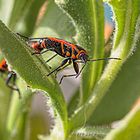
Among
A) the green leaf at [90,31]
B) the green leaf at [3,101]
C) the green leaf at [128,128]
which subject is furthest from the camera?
the green leaf at [3,101]

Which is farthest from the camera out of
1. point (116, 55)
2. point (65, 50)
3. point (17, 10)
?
point (17, 10)

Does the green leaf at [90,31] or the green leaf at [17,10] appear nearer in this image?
the green leaf at [90,31]

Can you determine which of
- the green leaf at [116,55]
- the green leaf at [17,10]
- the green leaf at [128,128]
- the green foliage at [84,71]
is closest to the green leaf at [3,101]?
the green foliage at [84,71]

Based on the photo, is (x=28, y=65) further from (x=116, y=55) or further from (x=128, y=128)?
(x=128, y=128)

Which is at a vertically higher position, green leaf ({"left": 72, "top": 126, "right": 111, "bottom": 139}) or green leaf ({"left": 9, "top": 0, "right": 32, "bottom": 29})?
green leaf ({"left": 9, "top": 0, "right": 32, "bottom": 29})

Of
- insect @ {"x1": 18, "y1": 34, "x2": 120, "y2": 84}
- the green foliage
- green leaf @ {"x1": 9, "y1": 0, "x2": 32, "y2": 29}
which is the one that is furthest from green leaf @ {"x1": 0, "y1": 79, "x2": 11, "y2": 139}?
insect @ {"x1": 18, "y1": 34, "x2": 120, "y2": 84}

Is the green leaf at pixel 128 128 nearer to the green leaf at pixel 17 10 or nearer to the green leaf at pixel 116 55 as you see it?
the green leaf at pixel 116 55

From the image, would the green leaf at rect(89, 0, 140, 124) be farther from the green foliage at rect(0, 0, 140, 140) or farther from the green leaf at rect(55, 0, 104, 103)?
the green leaf at rect(55, 0, 104, 103)

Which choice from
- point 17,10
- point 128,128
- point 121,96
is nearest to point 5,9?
point 17,10
